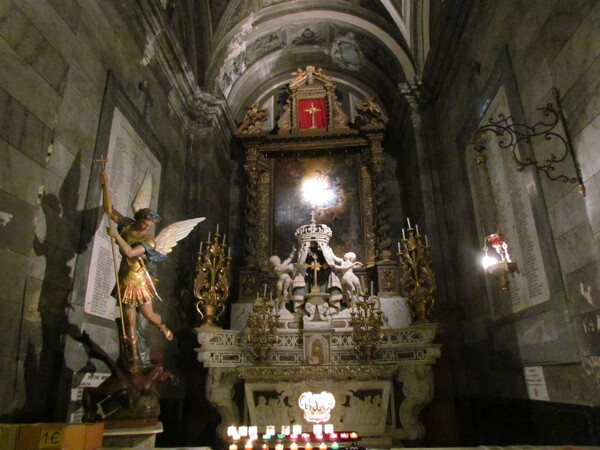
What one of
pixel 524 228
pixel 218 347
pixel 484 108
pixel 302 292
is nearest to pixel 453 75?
pixel 484 108

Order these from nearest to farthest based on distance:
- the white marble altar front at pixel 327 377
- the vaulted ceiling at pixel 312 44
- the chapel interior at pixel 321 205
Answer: the chapel interior at pixel 321 205
the white marble altar front at pixel 327 377
the vaulted ceiling at pixel 312 44

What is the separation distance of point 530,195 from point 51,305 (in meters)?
4.92

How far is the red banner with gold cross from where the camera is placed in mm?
9969

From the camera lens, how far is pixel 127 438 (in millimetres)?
3406

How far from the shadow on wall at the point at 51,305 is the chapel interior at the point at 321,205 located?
23 mm

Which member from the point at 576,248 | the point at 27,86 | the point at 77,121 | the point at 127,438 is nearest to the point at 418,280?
the point at 576,248

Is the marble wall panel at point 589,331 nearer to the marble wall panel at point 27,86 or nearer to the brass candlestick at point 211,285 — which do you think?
the brass candlestick at point 211,285

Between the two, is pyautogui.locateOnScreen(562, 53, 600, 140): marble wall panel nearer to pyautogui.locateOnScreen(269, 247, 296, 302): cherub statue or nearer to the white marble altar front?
the white marble altar front

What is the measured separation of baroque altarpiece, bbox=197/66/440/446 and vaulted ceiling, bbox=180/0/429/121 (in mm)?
737

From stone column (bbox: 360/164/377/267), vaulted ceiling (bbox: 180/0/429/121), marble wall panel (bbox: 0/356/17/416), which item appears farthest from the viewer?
stone column (bbox: 360/164/377/267)

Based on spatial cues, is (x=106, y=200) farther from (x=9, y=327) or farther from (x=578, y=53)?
(x=578, y=53)

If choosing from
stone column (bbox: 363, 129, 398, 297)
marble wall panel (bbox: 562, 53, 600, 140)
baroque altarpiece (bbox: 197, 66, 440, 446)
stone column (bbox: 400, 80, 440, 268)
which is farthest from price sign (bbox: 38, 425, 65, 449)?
stone column (bbox: 400, 80, 440, 268)

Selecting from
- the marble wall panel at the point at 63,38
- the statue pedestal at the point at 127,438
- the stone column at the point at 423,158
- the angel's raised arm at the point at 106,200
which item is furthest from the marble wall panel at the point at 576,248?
the marble wall panel at the point at 63,38

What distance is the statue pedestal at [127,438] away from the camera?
334cm
